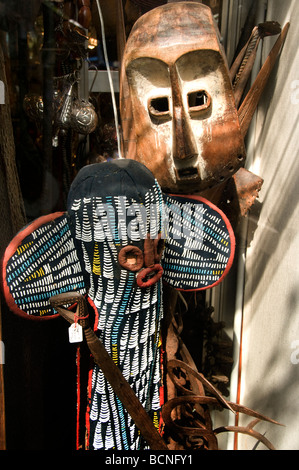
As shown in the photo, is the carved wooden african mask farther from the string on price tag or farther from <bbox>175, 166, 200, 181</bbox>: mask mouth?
the string on price tag

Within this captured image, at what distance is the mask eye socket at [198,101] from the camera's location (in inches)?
35.7

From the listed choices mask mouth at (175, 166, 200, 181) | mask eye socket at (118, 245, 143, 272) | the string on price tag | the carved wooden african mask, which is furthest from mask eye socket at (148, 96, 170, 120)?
the string on price tag

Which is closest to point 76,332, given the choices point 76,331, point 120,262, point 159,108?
point 76,331

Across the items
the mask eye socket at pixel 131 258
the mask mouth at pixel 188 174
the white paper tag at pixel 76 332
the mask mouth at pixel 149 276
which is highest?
the mask mouth at pixel 188 174

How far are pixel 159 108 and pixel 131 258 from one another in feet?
1.18

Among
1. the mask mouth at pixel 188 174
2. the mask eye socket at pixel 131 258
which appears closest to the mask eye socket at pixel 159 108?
the mask mouth at pixel 188 174

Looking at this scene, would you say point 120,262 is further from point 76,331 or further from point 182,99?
point 182,99

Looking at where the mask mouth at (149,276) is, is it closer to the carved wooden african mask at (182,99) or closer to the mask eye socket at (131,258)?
the mask eye socket at (131,258)

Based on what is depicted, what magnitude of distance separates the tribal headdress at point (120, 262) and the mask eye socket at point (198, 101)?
19 cm

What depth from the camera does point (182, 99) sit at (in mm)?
892

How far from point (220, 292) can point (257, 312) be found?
0.13 meters

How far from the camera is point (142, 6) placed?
99cm
